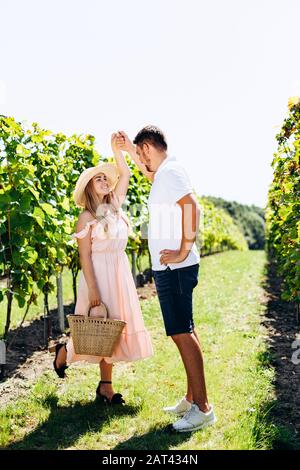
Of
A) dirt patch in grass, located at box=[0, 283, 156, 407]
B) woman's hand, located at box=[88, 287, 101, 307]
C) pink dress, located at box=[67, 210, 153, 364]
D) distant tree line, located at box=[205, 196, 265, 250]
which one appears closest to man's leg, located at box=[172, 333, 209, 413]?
pink dress, located at box=[67, 210, 153, 364]

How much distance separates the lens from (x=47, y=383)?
4.98 metres

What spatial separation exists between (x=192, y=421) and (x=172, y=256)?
3.70ft

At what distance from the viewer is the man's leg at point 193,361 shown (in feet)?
12.1

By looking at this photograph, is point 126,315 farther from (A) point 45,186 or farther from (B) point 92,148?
(B) point 92,148

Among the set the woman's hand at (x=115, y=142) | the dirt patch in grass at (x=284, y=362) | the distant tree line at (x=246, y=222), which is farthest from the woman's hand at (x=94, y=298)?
the distant tree line at (x=246, y=222)

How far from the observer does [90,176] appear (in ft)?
13.9

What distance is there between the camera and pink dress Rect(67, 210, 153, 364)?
4.25 m

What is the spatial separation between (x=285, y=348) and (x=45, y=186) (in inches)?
129

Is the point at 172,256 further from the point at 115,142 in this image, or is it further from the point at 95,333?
the point at 115,142

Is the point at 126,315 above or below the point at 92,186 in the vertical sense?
below

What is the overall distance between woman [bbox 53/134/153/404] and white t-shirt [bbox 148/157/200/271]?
0.60 metres

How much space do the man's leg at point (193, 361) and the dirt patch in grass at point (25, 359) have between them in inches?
66.2

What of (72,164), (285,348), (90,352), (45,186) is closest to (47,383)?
(90,352)
